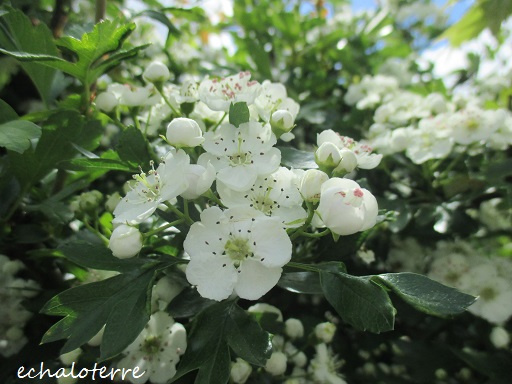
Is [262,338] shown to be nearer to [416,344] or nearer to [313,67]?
[416,344]

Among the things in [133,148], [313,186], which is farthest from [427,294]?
[133,148]

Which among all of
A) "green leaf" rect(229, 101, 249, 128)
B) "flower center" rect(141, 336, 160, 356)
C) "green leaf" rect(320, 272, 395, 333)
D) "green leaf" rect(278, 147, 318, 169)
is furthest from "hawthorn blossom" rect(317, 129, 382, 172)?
"flower center" rect(141, 336, 160, 356)

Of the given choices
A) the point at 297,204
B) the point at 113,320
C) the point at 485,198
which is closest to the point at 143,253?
the point at 113,320

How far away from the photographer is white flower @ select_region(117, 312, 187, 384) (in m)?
0.90

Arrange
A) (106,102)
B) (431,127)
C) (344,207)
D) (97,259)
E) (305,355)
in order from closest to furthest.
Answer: (344,207) < (97,259) < (106,102) < (305,355) < (431,127)

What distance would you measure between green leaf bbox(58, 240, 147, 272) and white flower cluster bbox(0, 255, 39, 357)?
1.00ft

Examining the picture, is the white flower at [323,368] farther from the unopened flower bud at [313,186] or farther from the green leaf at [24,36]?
the green leaf at [24,36]

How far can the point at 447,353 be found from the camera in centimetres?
122

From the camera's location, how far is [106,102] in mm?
996

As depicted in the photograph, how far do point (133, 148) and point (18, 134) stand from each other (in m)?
0.19

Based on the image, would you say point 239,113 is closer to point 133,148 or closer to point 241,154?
point 241,154

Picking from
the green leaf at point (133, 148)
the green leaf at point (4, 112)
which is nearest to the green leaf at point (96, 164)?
the green leaf at point (133, 148)

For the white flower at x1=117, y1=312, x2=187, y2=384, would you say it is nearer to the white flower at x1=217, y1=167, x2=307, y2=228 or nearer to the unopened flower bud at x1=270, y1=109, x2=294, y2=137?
the white flower at x1=217, y1=167, x2=307, y2=228

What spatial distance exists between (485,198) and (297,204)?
0.77 m
